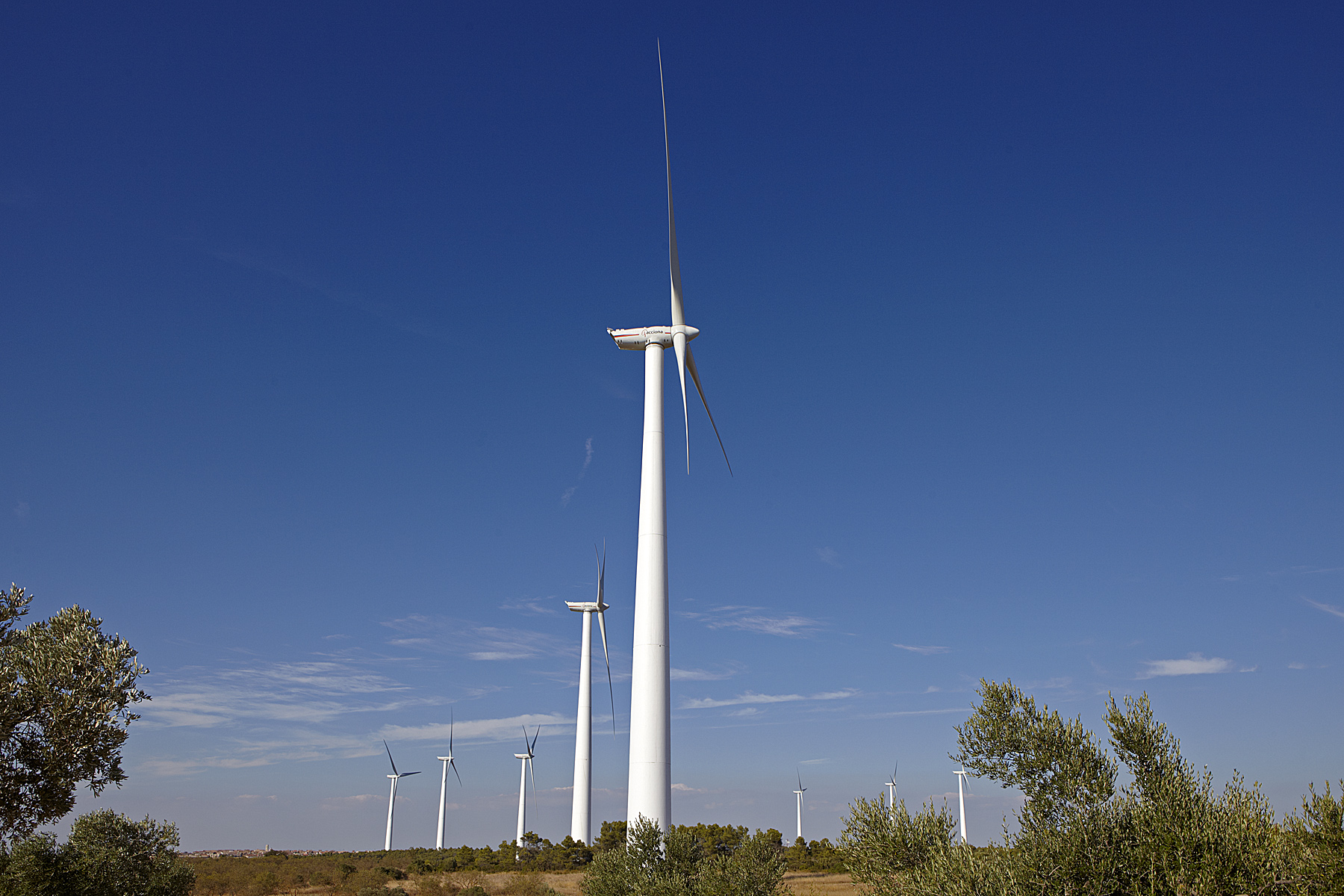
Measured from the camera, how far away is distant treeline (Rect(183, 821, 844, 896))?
2923 inches

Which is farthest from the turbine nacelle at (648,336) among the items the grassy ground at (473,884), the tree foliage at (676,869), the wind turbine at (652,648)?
the grassy ground at (473,884)

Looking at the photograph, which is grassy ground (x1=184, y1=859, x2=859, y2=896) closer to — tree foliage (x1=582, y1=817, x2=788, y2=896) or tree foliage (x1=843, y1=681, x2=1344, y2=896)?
tree foliage (x1=582, y1=817, x2=788, y2=896)

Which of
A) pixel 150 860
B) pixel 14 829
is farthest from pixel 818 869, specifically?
pixel 14 829

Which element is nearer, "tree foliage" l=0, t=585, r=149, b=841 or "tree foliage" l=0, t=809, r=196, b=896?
"tree foliage" l=0, t=585, r=149, b=841

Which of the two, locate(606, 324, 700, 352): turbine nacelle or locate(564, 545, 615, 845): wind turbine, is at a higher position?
locate(606, 324, 700, 352): turbine nacelle

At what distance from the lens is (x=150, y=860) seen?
149 feet

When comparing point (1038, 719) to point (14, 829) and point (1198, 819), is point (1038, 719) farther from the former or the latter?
point (14, 829)

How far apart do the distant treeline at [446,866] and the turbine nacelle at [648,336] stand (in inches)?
1444

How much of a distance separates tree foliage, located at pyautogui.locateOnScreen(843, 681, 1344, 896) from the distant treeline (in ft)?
124

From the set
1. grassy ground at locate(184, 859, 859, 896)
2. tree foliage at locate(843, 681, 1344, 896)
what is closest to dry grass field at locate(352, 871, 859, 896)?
grassy ground at locate(184, 859, 859, 896)

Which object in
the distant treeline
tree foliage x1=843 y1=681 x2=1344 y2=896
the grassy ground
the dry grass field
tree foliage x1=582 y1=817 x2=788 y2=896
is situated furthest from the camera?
the distant treeline

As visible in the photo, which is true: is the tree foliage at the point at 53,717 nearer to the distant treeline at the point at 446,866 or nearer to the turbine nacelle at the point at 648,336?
the turbine nacelle at the point at 648,336

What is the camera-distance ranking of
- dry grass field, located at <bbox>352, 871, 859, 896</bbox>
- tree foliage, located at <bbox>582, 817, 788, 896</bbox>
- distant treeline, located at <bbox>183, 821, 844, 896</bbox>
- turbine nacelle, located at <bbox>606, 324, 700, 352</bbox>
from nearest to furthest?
tree foliage, located at <bbox>582, 817, 788, 896</bbox>
turbine nacelle, located at <bbox>606, 324, 700, 352</bbox>
dry grass field, located at <bbox>352, 871, 859, 896</bbox>
distant treeline, located at <bbox>183, 821, 844, 896</bbox>

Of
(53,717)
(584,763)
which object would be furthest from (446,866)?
(53,717)
